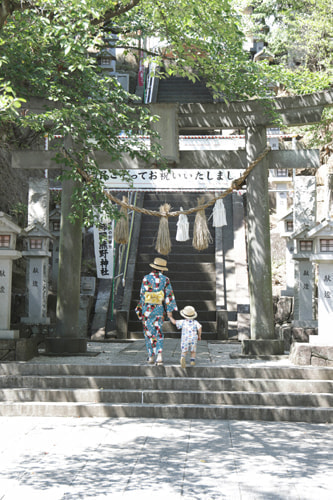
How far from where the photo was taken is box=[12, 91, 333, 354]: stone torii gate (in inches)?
375

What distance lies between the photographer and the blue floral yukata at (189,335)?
8.24 m

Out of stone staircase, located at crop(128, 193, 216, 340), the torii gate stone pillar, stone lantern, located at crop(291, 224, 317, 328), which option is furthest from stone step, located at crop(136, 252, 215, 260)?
the torii gate stone pillar

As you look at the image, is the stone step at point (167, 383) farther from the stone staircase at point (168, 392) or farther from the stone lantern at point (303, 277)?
the stone lantern at point (303, 277)

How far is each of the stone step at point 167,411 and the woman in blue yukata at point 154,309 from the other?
1.29 meters

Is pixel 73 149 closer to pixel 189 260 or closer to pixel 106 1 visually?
pixel 106 1

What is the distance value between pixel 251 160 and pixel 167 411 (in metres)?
4.74

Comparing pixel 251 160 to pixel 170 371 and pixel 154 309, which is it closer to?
pixel 154 309

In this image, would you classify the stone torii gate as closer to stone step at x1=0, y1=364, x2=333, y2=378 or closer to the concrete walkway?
stone step at x1=0, y1=364, x2=333, y2=378

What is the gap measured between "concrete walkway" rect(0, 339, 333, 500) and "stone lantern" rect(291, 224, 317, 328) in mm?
4648

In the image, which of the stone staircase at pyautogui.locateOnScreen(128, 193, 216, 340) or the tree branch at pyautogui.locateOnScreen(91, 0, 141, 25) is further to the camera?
the stone staircase at pyautogui.locateOnScreen(128, 193, 216, 340)

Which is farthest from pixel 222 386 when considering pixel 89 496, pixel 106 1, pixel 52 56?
pixel 106 1

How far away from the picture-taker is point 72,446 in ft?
18.5

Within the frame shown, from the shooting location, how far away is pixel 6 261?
9078mm

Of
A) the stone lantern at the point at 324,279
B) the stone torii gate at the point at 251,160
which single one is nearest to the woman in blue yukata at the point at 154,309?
Result: the stone torii gate at the point at 251,160
